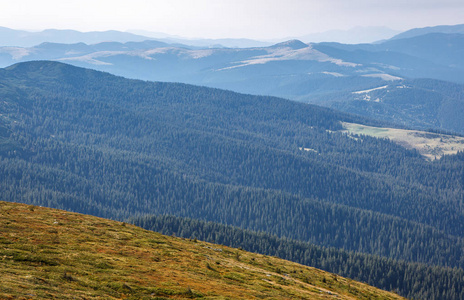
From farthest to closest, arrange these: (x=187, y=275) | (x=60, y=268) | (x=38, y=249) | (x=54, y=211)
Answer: (x=54, y=211), (x=187, y=275), (x=38, y=249), (x=60, y=268)

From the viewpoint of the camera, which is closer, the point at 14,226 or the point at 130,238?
the point at 14,226

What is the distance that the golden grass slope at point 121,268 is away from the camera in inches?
2021

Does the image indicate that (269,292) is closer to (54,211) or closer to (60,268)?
(60,268)

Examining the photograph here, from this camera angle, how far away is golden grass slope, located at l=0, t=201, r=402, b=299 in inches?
2021

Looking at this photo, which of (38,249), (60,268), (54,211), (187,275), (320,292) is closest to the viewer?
(60,268)

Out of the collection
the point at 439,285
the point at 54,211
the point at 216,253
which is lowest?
the point at 439,285

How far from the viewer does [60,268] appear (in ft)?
182

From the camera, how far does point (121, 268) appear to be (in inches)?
2437

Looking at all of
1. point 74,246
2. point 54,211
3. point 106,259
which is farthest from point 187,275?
point 54,211

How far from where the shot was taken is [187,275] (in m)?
65.6

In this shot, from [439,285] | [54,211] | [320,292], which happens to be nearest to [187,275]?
[320,292]

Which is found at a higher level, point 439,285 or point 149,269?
point 149,269

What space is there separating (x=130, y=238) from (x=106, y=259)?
18014 millimetres

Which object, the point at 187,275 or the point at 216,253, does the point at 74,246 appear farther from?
the point at 216,253
